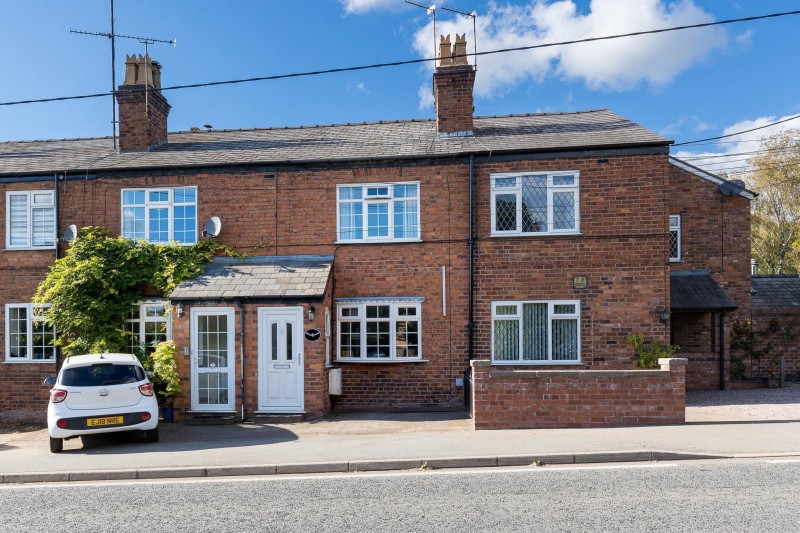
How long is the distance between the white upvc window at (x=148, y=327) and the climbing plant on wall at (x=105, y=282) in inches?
8.3

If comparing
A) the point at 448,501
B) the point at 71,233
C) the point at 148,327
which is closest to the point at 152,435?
the point at 148,327

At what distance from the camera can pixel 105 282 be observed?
13.0 meters

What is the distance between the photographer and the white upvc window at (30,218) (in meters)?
14.4

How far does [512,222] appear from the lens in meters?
13.3

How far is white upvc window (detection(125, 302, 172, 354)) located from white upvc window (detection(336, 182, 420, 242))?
4330 mm

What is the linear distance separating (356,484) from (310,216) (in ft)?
25.3

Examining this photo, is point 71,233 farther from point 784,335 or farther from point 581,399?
point 784,335

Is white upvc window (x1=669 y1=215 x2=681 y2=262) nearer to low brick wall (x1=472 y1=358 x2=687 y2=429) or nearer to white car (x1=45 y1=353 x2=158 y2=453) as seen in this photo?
low brick wall (x1=472 y1=358 x2=687 y2=429)

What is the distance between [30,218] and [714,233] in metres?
18.1

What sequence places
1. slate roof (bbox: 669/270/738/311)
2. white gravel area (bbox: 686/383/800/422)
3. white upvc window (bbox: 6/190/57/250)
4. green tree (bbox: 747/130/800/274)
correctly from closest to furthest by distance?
1. white gravel area (bbox: 686/383/800/422)
2. white upvc window (bbox: 6/190/57/250)
3. slate roof (bbox: 669/270/738/311)
4. green tree (bbox: 747/130/800/274)

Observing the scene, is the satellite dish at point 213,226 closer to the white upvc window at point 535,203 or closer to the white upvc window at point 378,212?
the white upvc window at point 378,212

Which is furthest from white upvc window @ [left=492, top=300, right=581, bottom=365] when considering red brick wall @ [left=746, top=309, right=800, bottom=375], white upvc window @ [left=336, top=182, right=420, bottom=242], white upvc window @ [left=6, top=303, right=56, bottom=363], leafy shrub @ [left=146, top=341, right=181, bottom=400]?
white upvc window @ [left=6, top=303, right=56, bottom=363]

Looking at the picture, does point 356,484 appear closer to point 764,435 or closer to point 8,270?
point 764,435

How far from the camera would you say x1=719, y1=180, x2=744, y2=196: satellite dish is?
16797mm
